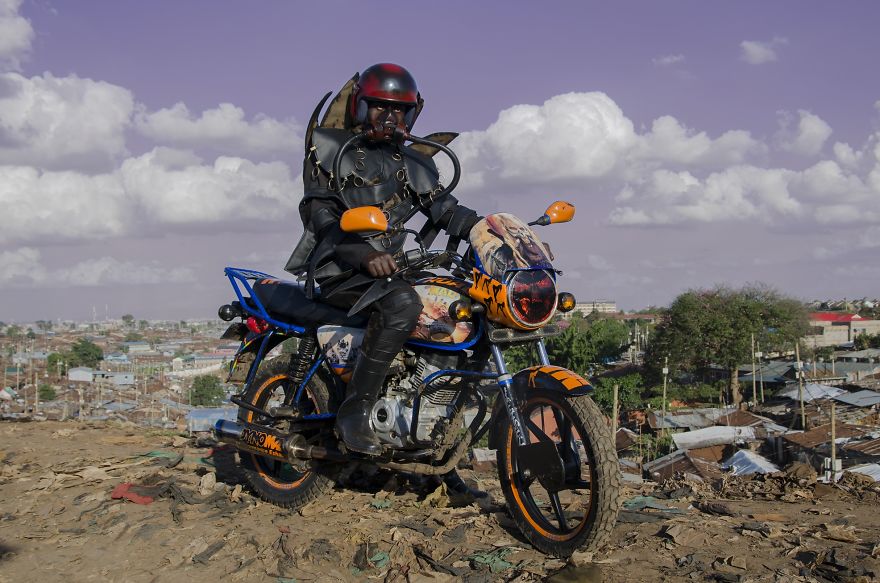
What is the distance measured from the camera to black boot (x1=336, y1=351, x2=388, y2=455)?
4438 mm

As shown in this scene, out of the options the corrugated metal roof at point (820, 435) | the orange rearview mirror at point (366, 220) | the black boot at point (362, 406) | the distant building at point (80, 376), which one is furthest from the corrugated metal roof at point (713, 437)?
the distant building at point (80, 376)

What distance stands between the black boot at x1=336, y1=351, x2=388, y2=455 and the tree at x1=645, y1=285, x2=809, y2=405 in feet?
171

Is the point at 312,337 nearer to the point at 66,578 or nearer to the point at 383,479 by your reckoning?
the point at 383,479

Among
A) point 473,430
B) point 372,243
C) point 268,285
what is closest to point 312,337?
point 268,285

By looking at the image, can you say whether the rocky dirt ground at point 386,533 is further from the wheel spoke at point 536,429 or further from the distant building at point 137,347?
the distant building at point 137,347

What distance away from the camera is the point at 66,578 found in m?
4.07

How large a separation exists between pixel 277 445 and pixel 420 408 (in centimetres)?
125

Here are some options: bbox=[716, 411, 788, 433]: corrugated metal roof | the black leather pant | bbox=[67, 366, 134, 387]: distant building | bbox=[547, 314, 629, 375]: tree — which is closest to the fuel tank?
the black leather pant

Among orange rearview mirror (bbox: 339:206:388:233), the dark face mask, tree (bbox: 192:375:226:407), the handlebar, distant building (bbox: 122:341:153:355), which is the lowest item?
tree (bbox: 192:375:226:407)

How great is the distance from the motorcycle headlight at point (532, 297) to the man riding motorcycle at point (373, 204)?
25.5 inches

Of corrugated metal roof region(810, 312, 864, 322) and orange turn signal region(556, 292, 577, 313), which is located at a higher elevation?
corrugated metal roof region(810, 312, 864, 322)

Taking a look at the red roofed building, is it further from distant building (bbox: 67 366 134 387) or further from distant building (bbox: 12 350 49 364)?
distant building (bbox: 12 350 49 364)

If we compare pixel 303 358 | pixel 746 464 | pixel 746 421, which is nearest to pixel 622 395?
pixel 746 421

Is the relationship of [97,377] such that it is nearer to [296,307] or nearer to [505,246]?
[296,307]
